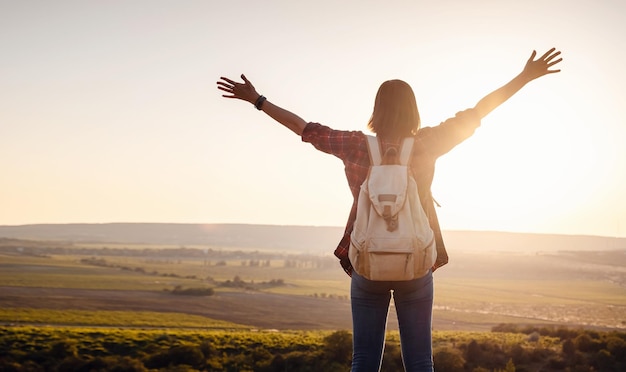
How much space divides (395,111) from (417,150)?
255 millimetres

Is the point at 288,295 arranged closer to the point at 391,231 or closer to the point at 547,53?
the point at 547,53

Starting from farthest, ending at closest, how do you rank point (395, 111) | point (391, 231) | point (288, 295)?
1. point (288, 295)
2. point (395, 111)
3. point (391, 231)

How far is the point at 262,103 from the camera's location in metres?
4.15

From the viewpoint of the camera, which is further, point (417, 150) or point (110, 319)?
point (110, 319)

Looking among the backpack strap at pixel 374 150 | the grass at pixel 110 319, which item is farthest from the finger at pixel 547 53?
the grass at pixel 110 319

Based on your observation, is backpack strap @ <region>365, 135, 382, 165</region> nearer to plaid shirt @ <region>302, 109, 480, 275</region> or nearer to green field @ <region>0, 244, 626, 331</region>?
plaid shirt @ <region>302, 109, 480, 275</region>

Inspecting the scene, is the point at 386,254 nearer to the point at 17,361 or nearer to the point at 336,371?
the point at 336,371

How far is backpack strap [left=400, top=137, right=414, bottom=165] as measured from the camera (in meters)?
3.57

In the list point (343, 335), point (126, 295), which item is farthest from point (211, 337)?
point (126, 295)

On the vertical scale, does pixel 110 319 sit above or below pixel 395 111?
below

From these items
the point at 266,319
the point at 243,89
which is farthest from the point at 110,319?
the point at 243,89

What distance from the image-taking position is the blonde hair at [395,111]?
3703 millimetres

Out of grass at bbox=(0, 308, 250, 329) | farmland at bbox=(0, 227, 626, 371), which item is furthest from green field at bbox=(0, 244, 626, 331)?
grass at bbox=(0, 308, 250, 329)

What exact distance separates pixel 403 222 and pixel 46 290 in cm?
13349
